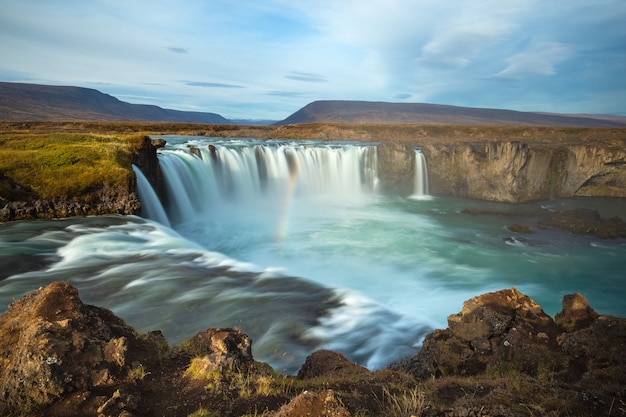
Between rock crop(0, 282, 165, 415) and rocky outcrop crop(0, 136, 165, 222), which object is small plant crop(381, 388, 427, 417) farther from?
rocky outcrop crop(0, 136, 165, 222)

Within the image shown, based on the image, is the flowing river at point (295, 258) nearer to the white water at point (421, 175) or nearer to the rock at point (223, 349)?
the white water at point (421, 175)

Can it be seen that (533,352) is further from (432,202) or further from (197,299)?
(432,202)

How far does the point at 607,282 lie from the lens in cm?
2014

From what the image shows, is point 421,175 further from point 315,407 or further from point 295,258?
point 315,407

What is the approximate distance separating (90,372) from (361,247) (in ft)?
70.0

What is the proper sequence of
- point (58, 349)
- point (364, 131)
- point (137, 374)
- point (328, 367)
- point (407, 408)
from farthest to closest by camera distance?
1. point (364, 131)
2. point (328, 367)
3. point (137, 374)
4. point (58, 349)
5. point (407, 408)

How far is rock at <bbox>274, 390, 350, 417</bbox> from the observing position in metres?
3.82

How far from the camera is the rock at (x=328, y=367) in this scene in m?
6.84

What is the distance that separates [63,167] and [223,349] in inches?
781

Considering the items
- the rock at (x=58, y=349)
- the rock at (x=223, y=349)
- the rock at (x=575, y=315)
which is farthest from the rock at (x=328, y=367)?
the rock at (x=575, y=315)

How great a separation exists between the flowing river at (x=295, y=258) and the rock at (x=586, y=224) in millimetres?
1025

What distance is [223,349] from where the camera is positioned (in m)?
5.68

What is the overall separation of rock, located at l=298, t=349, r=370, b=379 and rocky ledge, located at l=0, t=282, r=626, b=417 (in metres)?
0.03

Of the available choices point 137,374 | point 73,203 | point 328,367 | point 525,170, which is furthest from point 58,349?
point 525,170
